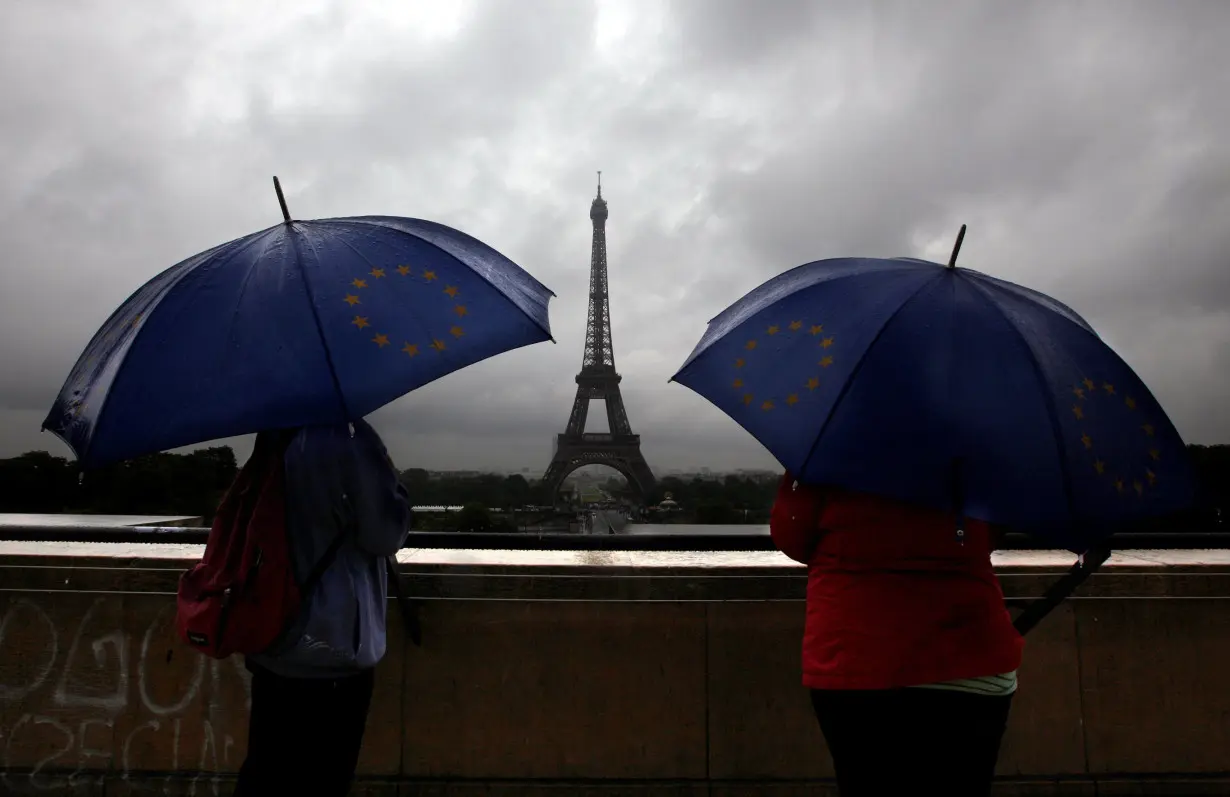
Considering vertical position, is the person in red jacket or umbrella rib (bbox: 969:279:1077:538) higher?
umbrella rib (bbox: 969:279:1077:538)

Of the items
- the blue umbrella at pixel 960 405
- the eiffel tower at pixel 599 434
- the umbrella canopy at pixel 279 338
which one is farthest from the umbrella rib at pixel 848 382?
the eiffel tower at pixel 599 434

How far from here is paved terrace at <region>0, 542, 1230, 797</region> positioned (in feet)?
13.0

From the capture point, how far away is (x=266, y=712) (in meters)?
2.51

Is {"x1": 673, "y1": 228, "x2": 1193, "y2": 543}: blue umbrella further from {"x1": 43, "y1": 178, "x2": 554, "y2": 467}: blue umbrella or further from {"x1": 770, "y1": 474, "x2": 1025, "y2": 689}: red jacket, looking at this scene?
{"x1": 43, "y1": 178, "x2": 554, "y2": 467}: blue umbrella

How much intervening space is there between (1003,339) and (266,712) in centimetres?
247

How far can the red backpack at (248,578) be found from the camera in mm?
2389

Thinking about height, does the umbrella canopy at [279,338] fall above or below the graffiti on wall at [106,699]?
above

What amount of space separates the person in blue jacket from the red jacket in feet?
4.49

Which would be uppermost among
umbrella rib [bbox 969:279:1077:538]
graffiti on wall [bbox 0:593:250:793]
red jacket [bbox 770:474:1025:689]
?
umbrella rib [bbox 969:279:1077:538]

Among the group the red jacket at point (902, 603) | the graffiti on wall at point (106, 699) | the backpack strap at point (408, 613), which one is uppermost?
the red jacket at point (902, 603)

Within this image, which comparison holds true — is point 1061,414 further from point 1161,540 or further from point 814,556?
point 1161,540

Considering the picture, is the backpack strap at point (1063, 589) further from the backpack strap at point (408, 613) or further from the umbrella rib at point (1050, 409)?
the backpack strap at point (408, 613)

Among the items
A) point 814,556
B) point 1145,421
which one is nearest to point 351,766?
point 814,556

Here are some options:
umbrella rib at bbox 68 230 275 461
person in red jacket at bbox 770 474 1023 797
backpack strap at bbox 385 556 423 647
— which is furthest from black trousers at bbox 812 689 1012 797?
umbrella rib at bbox 68 230 275 461
